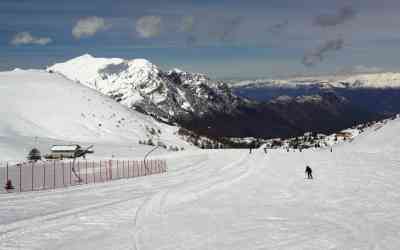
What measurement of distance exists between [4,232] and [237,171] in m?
48.7

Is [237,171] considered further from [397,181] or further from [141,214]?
[141,214]

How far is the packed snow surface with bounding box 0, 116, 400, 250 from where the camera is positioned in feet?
92.1

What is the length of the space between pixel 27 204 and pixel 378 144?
367 feet

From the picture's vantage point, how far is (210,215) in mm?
37469

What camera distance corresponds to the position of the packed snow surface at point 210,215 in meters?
28.1

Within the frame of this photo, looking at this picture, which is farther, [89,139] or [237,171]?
[89,139]

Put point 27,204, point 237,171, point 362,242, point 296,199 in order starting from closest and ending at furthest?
point 362,242, point 27,204, point 296,199, point 237,171

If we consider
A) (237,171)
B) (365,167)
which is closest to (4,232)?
(237,171)

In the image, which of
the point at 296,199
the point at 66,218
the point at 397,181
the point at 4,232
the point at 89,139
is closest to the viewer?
the point at 4,232

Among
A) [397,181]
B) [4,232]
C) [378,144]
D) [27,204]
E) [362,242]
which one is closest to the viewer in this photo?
[362,242]

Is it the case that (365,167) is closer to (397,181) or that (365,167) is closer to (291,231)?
(397,181)

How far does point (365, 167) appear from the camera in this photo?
78.9 meters

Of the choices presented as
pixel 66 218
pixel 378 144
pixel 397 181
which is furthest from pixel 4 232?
pixel 378 144

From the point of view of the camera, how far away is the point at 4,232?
2950 cm
